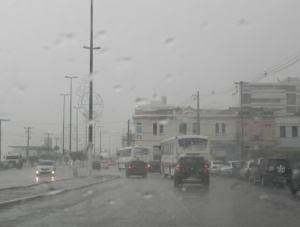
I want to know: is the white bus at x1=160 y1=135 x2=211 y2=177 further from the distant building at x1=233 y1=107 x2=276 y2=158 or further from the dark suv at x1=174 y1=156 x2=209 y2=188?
the distant building at x1=233 y1=107 x2=276 y2=158

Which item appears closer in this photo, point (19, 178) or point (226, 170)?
point (19, 178)

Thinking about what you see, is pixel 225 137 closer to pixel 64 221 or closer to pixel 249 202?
pixel 249 202

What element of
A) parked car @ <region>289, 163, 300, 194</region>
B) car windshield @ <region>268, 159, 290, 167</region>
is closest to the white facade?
car windshield @ <region>268, 159, 290, 167</region>

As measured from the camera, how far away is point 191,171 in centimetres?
2861

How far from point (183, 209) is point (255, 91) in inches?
4784

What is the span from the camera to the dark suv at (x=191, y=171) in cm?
2823

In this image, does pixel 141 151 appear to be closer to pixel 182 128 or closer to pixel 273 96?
pixel 182 128

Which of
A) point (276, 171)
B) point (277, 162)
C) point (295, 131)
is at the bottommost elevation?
point (276, 171)

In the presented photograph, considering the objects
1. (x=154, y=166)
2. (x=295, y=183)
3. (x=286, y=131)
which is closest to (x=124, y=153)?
(x=154, y=166)

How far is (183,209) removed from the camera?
601 inches

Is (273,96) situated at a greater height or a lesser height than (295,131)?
greater

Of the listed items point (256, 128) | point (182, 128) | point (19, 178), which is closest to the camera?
point (19, 178)

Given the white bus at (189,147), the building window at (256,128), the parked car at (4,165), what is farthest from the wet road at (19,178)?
the building window at (256,128)

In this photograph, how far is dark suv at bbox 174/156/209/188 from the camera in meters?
28.2
